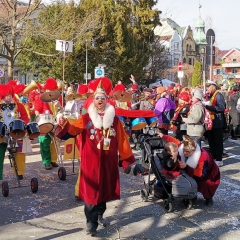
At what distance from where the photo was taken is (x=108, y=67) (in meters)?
33.8

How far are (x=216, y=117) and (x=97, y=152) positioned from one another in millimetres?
4778

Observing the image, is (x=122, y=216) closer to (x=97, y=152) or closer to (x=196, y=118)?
(x=97, y=152)

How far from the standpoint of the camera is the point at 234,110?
13.0 m

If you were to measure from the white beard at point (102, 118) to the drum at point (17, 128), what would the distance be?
1774 mm

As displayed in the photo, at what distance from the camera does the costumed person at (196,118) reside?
812 centimetres

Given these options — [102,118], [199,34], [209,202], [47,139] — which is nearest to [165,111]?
[47,139]

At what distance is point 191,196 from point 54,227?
1.82 metres

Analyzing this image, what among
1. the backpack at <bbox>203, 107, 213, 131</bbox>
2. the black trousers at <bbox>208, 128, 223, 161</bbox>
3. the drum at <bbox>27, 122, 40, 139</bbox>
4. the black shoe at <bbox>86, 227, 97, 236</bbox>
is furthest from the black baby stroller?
the black trousers at <bbox>208, 128, 223, 161</bbox>

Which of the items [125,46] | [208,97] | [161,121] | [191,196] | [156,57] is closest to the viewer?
[191,196]

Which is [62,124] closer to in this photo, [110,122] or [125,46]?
[110,122]

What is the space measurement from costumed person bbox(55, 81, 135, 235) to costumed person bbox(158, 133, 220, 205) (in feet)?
4.27

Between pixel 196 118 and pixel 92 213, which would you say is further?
pixel 196 118

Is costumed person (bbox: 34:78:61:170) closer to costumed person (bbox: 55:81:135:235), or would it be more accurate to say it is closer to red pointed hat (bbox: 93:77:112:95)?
red pointed hat (bbox: 93:77:112:95)

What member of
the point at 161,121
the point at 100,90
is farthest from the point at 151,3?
the point at 100,90
